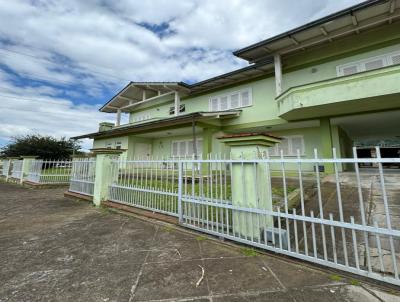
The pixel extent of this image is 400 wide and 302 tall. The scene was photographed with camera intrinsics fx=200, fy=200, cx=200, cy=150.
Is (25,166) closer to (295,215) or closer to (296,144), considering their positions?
(295,215)

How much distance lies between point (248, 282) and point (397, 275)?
1563 millimetres

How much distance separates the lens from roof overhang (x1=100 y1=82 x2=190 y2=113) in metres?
14.7

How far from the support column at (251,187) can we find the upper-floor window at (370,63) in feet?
29.4

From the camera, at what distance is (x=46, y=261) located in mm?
2939

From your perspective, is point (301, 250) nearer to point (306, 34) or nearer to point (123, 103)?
point (306, 34)

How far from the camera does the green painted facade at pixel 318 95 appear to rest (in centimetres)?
780

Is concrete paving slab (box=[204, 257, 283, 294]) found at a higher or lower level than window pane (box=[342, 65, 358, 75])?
lower

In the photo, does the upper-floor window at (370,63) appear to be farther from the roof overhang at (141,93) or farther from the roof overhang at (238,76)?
the roof overhang at (141,93)

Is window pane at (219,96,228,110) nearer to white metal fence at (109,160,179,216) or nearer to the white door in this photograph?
the white door

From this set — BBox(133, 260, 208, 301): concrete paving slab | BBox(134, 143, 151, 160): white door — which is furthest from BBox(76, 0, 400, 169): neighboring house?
BBox(133, 260, 208, 301): concrete paving slab

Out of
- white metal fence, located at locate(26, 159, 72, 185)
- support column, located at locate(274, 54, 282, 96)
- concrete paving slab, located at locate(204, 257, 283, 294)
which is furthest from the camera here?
white metal fence, located at locate(26, 159, 72, 185)

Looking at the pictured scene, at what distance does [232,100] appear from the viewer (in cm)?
1328

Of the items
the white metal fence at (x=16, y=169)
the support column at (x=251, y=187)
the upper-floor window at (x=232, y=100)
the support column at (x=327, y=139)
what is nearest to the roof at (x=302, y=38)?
the upper-floor window at (x=232, y=100)

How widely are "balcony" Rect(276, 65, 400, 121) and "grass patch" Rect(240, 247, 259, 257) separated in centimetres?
770
